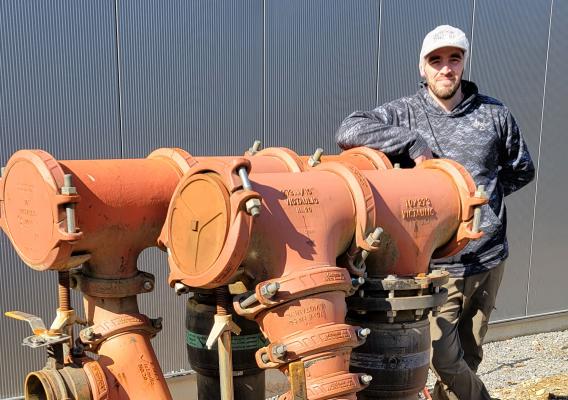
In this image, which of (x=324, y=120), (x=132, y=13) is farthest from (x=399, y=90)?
(x=132, y=13)

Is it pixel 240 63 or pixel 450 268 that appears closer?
pixel 450 268

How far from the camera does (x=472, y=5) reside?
4.64m

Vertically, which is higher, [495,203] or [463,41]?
[463,41]

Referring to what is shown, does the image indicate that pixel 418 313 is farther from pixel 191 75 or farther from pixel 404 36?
pixel 404 36

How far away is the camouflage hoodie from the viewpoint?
2.74 meters

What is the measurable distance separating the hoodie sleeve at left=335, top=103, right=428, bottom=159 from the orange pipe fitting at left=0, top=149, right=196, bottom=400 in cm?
84

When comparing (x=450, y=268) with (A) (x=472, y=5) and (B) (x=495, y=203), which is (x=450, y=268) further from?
(A) (x=472, y=5)

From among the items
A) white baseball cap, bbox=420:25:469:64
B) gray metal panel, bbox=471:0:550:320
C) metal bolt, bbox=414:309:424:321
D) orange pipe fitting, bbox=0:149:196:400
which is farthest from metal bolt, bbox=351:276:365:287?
gray metal panel, bbox=471:0:550:320

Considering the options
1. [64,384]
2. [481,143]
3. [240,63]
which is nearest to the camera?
[64,384]

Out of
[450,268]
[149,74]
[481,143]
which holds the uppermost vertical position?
[149,74]

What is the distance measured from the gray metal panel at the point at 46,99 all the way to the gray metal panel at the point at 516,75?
118 inches

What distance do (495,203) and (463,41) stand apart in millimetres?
832

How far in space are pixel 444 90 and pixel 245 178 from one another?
1690mm

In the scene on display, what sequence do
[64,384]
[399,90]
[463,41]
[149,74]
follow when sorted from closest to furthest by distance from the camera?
[64,384], [463,41], [149,74], [399,90]
